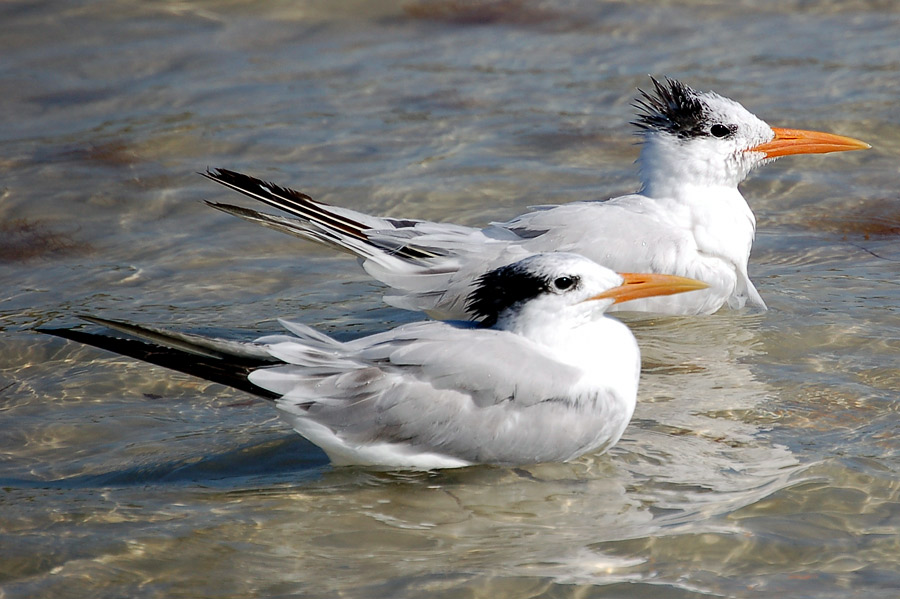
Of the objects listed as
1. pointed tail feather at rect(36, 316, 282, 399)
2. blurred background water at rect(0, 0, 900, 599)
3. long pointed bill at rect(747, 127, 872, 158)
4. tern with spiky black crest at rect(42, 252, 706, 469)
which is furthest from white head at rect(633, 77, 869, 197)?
pointed tail feather at rect(36, 316, 282, 399)

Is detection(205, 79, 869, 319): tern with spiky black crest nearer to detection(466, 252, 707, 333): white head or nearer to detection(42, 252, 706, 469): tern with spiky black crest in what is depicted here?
detection(466, 252, 707, 333): white head

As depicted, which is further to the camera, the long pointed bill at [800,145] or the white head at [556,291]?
the long pointed bill at [800,145]

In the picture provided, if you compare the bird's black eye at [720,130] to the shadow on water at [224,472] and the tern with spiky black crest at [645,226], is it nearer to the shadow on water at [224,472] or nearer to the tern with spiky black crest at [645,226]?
the tern with spiky black crest at [645,226]

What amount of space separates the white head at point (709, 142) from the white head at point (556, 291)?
1659 millimetres

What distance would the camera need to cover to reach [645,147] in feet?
20.2

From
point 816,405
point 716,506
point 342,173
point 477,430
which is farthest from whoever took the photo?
point 342,173

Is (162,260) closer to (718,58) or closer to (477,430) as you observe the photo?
(477,430)

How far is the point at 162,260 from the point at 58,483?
99.7 inches

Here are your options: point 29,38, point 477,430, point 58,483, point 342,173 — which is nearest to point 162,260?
point 342,173

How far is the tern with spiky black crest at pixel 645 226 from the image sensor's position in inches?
210

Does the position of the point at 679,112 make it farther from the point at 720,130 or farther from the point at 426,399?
the point at 426,399

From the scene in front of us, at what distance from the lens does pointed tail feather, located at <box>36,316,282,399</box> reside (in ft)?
12.7

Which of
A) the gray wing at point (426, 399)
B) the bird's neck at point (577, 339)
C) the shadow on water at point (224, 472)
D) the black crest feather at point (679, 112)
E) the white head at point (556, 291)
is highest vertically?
the black crest feather at point (679, 112)

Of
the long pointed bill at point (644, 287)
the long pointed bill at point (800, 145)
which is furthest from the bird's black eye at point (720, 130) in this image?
the long pointed bill at point (644, 287)
